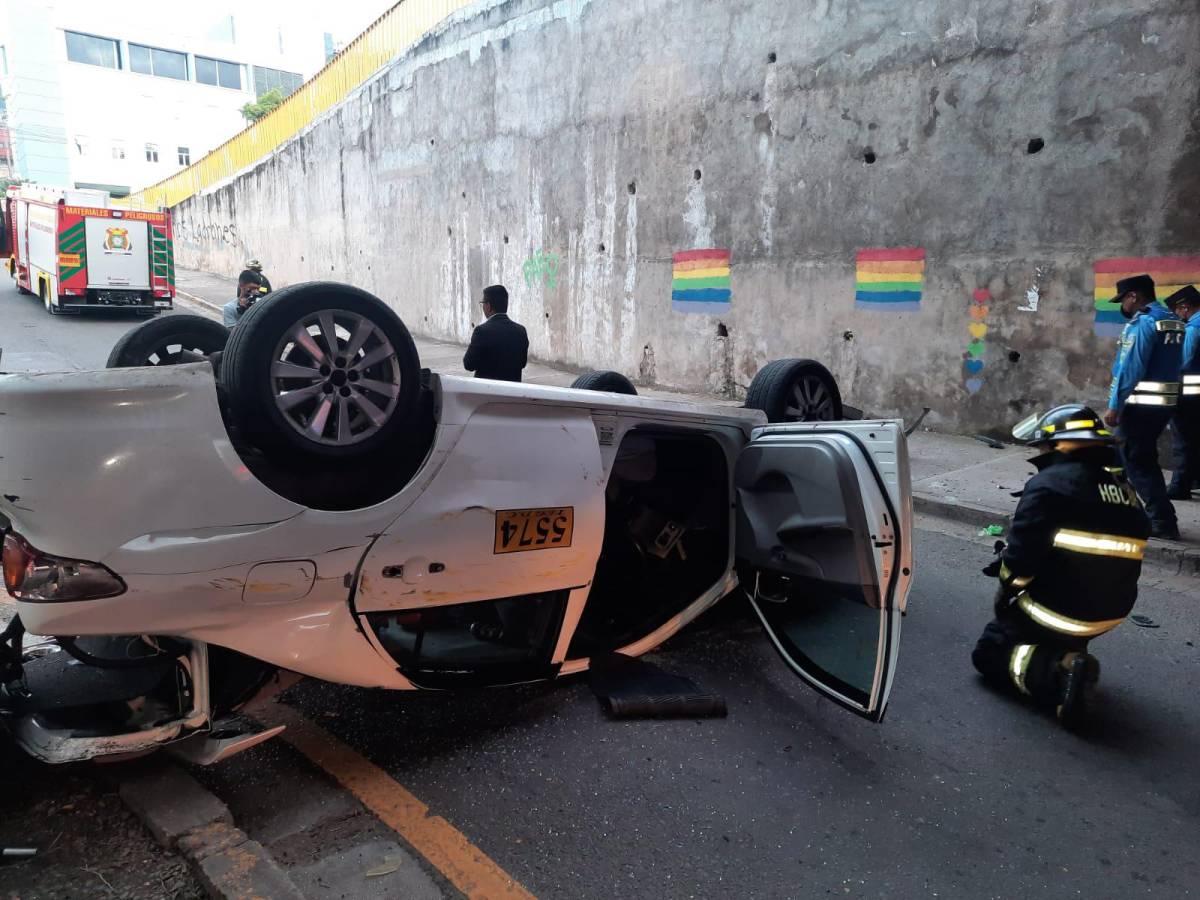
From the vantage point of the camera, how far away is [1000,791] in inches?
116

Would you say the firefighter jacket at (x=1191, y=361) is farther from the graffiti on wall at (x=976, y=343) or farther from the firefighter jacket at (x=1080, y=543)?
the firefighter jacket at (x=1080, y=543)

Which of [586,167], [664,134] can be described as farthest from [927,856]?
[586,167]

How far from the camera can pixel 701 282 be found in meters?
11.4

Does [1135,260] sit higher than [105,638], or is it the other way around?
[1135,260]

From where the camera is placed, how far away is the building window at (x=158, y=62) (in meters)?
48.9

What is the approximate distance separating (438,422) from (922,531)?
4643 millimetres

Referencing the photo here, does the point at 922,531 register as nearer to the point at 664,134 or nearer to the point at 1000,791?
the point at 1000,791

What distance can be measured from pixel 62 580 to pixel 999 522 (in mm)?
6003

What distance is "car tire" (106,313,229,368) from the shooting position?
3256 mm

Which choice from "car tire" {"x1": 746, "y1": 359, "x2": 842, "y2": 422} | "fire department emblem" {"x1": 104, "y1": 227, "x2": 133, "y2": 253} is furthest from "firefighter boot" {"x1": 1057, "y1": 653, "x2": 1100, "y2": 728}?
"fire department emblem" {"x1": 104, "y1": 227, "x2": 133, "y2": 253}

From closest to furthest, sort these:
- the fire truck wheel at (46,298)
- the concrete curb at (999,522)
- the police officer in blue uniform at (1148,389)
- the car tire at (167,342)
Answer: the car tire at (167,342)
the concrete curb at (999,522)
the police officer in blue uniform at (1148,389)
the fire truck wheel at (46,298)

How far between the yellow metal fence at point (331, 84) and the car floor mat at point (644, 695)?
14783mm

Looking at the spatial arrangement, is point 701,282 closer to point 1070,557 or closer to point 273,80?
point 1070,557

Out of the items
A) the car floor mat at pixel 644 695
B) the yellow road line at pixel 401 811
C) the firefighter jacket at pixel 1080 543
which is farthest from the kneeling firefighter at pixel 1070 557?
the yellow road line at pixel 401 811
